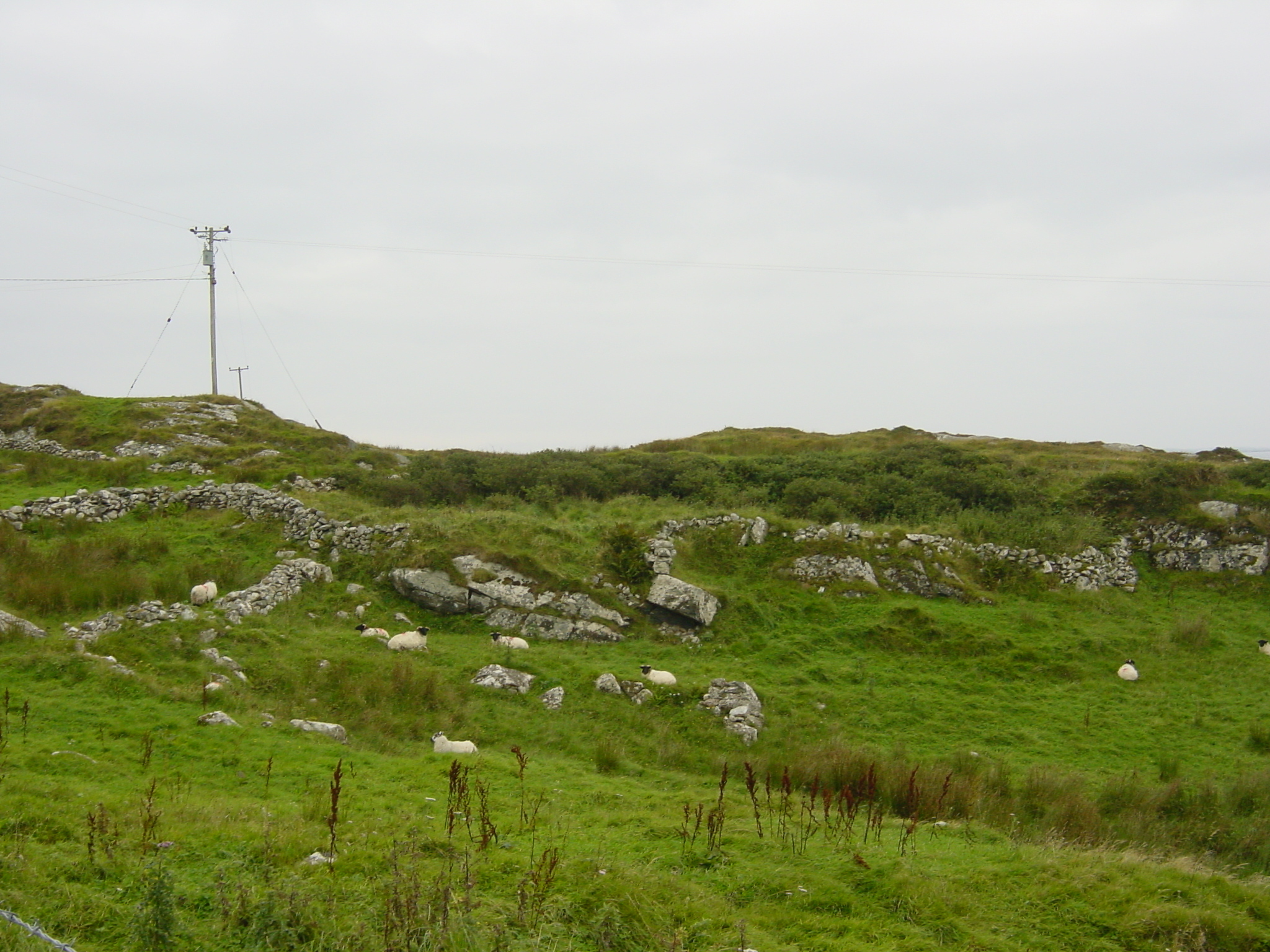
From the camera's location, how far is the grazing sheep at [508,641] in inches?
669

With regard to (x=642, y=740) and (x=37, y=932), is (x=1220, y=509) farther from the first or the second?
(x=37, y=932)

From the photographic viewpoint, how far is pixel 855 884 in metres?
7.07

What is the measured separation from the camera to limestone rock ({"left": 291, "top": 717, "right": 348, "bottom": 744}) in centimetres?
1199

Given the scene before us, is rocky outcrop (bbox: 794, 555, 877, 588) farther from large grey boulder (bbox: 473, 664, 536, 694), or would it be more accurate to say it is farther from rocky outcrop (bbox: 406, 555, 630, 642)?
large grey boulder (bbox: 473, 664, 536, 694)

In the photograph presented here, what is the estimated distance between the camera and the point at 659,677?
15453 mm

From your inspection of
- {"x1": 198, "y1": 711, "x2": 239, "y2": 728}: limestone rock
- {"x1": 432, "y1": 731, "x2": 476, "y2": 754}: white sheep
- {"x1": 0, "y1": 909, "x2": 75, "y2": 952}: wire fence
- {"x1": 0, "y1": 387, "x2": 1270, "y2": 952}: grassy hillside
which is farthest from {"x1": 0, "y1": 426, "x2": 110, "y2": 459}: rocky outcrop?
{"x1": 0, "y1": 909, "x2": 75, "y2": 952}: wire fence

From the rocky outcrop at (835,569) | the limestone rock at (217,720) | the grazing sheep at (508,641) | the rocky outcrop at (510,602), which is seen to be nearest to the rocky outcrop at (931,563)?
the rocky outcrop at (835,569)

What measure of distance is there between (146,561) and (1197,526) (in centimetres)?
2986

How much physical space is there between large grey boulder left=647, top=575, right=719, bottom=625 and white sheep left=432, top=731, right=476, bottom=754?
7629 millimetres

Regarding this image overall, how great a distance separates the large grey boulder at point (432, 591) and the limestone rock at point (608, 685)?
4.94 metres

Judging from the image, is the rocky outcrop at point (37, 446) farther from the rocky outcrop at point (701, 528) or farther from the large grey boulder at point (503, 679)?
the large grey boulder at point (503, 679)

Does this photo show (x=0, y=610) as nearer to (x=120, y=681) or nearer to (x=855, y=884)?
(x=120, y=681)

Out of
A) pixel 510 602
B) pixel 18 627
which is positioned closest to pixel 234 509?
pixel 18 627

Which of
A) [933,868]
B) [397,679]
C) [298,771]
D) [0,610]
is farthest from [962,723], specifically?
[0,610]
